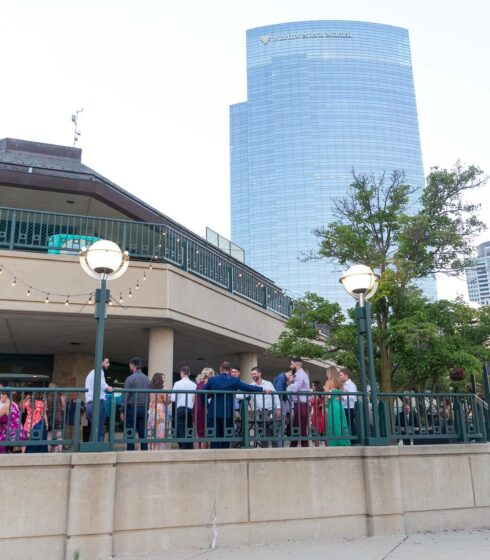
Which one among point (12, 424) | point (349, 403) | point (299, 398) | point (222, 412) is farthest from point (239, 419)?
point (12, 424)

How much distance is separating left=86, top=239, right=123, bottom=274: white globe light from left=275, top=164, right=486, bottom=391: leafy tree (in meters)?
7.10

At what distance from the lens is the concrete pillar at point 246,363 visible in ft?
57.4

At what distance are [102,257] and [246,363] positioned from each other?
10570 mm

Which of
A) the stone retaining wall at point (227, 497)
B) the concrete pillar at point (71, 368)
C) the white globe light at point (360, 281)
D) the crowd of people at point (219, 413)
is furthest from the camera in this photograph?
the concrete pillar at point (71, 368)

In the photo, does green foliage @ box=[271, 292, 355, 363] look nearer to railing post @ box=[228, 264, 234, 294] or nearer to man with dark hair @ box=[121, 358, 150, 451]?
railing post @ box=[228, 264, 234, 294]

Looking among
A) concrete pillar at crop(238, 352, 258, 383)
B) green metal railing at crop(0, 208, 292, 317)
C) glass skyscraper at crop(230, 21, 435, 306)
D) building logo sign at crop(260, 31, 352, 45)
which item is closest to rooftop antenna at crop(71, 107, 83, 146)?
green metal railing at crop(0, 208, 292, 317)

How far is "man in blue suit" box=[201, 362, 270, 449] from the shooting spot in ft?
26.1

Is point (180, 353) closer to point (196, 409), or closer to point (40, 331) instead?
point (40, 331)

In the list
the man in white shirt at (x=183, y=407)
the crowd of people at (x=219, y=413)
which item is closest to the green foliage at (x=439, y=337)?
the crowd of people at (x=219, y=413)

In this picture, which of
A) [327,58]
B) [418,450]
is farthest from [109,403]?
[327,58]

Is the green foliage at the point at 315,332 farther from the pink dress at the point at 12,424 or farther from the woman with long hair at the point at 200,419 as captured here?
the pink dress at the point at 12,424

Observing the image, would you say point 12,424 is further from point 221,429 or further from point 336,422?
point 336,422

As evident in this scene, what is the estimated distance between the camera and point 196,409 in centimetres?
795

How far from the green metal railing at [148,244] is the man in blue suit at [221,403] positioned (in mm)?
5299
